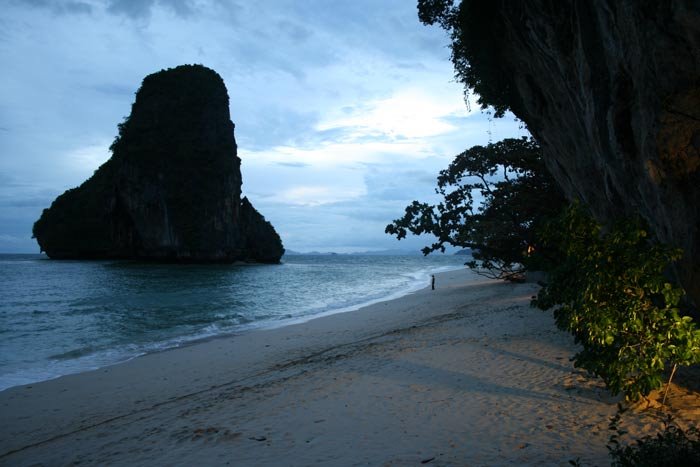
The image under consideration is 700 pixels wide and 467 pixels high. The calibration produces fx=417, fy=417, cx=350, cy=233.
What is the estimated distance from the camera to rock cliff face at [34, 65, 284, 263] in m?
78.8

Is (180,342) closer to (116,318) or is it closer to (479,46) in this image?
(116,318)

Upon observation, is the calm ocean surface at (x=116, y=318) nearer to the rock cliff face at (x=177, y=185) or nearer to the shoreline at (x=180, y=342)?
the shoreline at (x=180, y=342)

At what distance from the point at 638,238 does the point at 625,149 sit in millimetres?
1460

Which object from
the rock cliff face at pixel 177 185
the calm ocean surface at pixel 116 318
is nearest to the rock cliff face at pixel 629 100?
the calm ocean surface at pixel 116 318

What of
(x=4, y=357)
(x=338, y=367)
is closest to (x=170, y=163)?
(x=4, y=357)

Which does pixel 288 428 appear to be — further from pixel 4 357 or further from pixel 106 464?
pixel 4 357

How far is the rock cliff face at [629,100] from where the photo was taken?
15.1 feet

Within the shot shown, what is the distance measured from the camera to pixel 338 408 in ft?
23.1

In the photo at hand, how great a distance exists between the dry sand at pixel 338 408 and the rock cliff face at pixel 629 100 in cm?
281

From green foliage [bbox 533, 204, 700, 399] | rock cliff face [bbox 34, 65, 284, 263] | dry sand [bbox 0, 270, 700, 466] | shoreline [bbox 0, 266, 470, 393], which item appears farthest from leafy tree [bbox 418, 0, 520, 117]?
rock cliff face [bbox 34, 65, 284, 263]

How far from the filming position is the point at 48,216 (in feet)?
325

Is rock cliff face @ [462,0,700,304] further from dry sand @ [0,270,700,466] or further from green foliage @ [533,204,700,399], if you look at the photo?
dry sand @ [0,270,700,466]

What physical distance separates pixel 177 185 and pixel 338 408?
3219 inches

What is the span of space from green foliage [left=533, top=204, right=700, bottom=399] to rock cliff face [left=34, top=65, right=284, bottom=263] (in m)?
79.5
